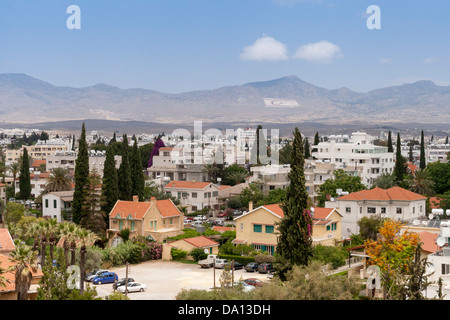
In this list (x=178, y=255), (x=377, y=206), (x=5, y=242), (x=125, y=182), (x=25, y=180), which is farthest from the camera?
(x=25, y=180)

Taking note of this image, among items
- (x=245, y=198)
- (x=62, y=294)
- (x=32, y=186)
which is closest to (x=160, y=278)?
(x=62, y=294)

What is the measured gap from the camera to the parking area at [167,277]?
3409cm

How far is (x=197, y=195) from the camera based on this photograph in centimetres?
7375

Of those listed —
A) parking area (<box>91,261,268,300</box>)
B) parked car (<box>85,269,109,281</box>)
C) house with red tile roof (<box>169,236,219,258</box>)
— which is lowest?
parking area (<box>91,261,268,300</box>)

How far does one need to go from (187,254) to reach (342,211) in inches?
532

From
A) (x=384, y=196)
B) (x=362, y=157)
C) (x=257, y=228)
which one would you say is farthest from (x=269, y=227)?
(x=362, y=157)

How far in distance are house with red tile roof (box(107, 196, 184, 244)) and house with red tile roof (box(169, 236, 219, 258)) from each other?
422 cm

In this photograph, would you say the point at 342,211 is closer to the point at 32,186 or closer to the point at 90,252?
the point at 90,252

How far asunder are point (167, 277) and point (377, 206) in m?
19.4

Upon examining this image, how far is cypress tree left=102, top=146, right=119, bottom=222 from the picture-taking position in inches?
2093

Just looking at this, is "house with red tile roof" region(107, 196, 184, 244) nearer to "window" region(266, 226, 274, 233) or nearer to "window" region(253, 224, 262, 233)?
"window" region(253, 224, 262, 233)

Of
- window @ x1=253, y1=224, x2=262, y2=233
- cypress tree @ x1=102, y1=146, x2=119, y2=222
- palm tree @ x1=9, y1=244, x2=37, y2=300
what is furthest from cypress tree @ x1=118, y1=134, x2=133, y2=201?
palm tree @ x1=9, y1=244, x2=37, y2=300

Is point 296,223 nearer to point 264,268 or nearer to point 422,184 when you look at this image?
point 264,268

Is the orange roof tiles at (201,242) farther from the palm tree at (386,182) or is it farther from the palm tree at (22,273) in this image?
the palm tree at (386,182)
